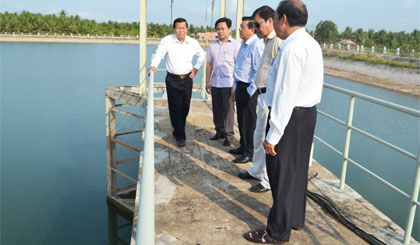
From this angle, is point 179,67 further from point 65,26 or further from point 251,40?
point 65,26

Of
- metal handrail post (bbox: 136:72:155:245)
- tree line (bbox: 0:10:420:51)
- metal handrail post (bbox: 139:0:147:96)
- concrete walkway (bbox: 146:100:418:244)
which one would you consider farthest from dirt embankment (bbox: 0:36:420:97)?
metal handrail post (bbox: 136:72:155:245)

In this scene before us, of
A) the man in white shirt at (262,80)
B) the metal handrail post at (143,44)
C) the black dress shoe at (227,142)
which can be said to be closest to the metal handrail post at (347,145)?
the man in white shirt at (262,80)

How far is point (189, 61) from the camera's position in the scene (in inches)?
175

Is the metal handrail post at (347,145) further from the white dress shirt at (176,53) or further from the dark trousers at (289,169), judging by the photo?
the white dress shirt at (176,53)

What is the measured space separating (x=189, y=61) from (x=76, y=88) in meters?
23.7

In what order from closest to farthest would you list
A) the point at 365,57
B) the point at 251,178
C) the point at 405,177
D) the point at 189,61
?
1. the point at 251,178
2. the point at 189,61
3. the point at 405,177
4. the point at 365,57

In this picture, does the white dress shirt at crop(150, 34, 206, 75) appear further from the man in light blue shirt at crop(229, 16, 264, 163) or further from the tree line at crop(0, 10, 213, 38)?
the tree line at crop(0, 10, 213, 38)

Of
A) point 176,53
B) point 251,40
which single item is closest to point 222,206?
point 251,40

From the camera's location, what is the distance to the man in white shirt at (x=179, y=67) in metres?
4.27

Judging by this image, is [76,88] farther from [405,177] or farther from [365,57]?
[365,57]

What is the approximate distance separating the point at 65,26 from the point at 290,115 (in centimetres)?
7078

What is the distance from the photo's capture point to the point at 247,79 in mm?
3725

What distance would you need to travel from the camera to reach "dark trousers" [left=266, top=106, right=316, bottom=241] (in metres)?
2.20

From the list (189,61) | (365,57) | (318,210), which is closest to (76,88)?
(189,61)
